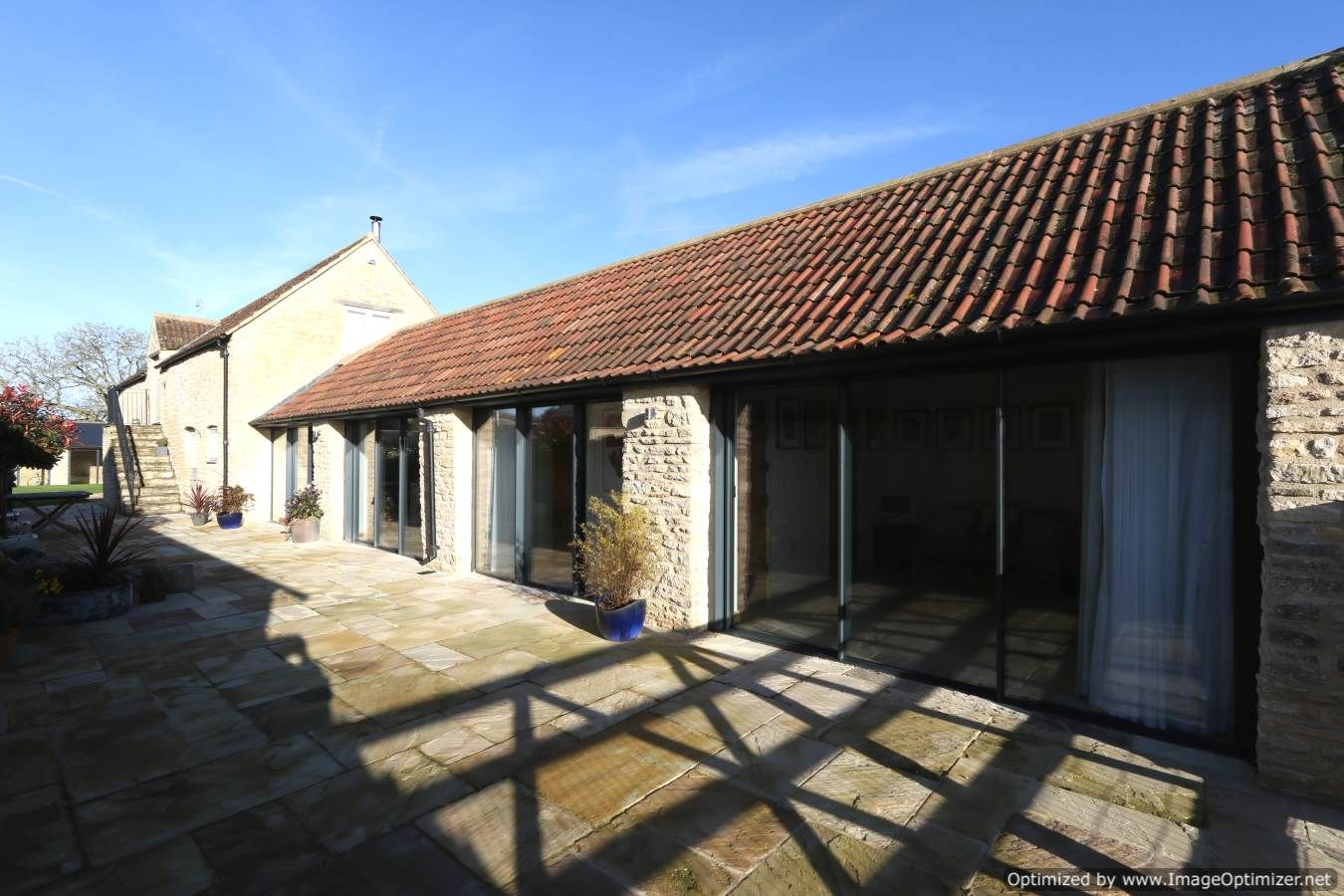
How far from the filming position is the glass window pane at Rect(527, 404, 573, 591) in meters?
7.93

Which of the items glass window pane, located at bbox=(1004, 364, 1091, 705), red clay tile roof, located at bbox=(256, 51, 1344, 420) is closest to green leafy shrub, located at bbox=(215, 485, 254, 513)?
red clay tile roof, located at bbox=(256, 51, 1344, 420)

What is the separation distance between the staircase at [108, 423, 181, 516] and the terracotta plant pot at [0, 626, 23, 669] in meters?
14.8

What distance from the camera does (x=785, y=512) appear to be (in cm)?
671

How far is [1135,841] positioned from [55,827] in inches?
202

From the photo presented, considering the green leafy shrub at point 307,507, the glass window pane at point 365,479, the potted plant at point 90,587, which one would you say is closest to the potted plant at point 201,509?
the green leafy shrub at point 307,507

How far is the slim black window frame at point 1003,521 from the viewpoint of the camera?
3625mm

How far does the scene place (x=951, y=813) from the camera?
3.07 meters

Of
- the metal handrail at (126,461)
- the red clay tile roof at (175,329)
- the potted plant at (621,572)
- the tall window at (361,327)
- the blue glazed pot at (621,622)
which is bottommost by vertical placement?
the blue glazed pot at (621,622)

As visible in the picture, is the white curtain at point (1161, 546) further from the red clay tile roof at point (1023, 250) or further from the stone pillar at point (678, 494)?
the stone pillar at point (678, 494)

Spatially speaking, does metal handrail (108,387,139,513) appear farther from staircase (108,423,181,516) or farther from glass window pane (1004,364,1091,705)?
glass window pane (1004,364,1091,705)

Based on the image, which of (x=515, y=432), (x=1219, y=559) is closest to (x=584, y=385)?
(x=515, y=432)

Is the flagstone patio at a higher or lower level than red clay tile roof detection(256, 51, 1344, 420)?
lower

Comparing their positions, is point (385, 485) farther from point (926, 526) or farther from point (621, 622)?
point (926, 526)

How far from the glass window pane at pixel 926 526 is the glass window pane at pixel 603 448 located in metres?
2.78
